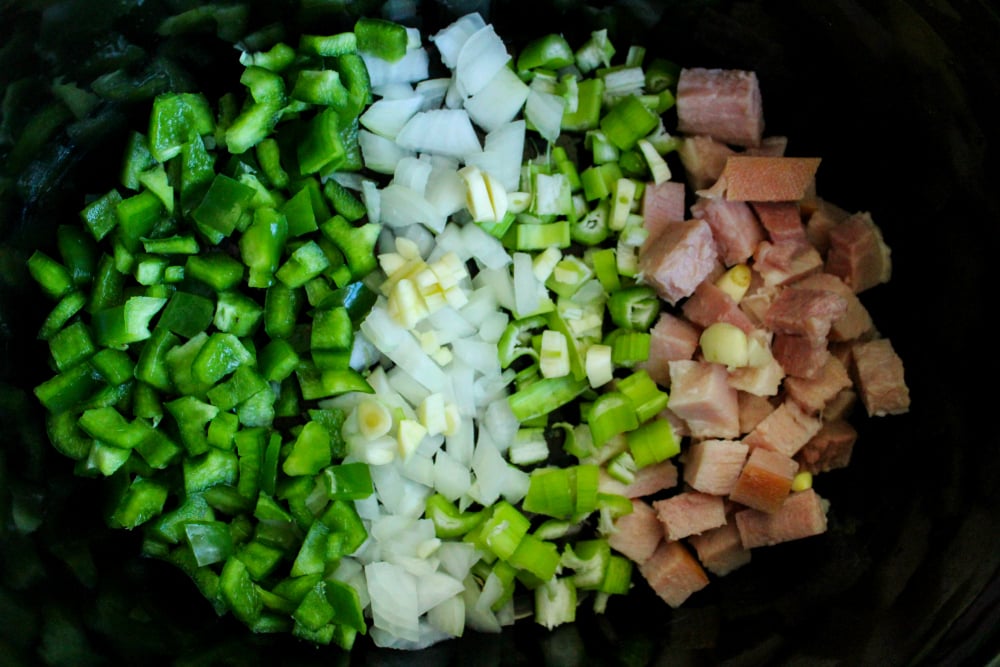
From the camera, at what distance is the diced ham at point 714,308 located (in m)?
1.93

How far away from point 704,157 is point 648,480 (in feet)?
2.58

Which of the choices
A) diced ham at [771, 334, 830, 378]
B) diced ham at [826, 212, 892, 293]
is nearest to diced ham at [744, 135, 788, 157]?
diced ham at [826, 212, 892, 293]

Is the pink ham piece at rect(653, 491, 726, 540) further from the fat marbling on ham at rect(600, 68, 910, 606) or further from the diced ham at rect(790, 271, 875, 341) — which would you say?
the diced ham at rect(790, 271, 875, 341)

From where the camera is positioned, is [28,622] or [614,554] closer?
[28,622]

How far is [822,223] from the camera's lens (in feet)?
6.55

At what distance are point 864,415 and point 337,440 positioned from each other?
1.22 m

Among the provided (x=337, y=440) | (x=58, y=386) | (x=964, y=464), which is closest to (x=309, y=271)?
(x=337, y=440)

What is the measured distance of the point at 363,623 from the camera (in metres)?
1.76

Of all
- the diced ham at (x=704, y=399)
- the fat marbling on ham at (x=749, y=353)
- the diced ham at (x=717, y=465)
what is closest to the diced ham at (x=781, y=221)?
the fat marbling on ham at (x=749, y=353)

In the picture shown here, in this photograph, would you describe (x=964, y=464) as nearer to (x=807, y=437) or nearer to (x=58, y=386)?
(x=807, y=437)

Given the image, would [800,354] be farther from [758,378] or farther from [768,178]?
[768,178]

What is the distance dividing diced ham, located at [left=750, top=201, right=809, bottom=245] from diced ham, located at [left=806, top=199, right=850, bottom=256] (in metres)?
0.03

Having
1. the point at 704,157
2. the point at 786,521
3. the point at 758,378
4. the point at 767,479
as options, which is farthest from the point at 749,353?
the point at 704,157

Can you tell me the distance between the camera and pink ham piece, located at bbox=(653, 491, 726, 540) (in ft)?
6.34
